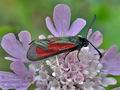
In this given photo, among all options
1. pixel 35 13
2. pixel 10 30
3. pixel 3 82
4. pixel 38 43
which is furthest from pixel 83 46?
pixel 35 13

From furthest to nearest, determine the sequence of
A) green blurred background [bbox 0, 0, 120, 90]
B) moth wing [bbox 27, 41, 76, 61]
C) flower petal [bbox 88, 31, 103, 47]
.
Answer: green blurred background [bbox 0, 0, 120, 90] → flower petal [bbox 88, 31, 103, 47] → moth wing [bbox 27, 41, 76, 61]

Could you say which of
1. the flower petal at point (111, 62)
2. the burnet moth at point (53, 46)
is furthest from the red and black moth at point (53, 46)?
the flower petal at point (111, 62)

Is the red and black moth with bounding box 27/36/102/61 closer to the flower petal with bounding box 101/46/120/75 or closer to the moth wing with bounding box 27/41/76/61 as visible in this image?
the moth wing with bounding box 27/41/76/61

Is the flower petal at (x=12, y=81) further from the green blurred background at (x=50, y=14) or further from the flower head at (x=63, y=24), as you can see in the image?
the green blurred background at (x=50, y=14)

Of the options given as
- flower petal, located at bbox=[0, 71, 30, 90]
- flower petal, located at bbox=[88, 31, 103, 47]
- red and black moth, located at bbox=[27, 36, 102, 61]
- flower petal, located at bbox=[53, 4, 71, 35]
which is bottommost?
flower petal, located at bbox=[0, 71, 30, 90]

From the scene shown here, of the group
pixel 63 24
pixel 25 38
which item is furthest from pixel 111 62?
pixel 25 38

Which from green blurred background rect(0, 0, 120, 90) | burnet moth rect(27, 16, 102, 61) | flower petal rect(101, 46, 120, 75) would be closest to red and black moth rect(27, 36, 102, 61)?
burnet moth rect(27, 16, 102, 61)

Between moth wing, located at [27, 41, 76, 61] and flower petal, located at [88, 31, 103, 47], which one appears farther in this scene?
flower petal, located at [88, 31, 103, 47]
